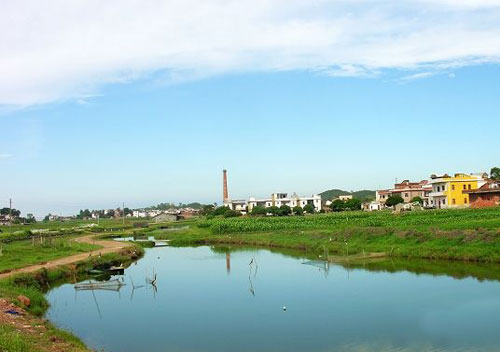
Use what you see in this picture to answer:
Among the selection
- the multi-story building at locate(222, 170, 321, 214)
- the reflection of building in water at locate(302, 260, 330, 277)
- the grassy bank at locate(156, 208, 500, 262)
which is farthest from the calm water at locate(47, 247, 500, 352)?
the multi-story building at locate(222, 170, 321, 214)

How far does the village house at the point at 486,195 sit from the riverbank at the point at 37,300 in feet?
126

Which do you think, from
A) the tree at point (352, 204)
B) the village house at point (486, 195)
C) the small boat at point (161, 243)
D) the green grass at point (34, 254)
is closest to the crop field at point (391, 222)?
the village house at point (486, 195)

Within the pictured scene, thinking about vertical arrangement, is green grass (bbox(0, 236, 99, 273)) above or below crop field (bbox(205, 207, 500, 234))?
below

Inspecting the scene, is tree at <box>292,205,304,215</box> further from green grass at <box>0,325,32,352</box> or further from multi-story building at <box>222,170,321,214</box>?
green grass at <box>0,325,32,352</box>

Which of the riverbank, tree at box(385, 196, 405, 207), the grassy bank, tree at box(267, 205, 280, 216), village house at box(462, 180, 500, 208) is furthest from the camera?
tree at box(267, 205, 280, 216)

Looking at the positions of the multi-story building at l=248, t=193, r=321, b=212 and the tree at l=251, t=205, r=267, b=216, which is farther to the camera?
the multi-story building at l=248, t=193, r=321, b=212

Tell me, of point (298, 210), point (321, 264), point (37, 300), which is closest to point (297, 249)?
point (321, 264)

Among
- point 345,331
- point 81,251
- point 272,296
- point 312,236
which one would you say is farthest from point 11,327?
point 312,236

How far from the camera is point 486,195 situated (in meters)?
57.5

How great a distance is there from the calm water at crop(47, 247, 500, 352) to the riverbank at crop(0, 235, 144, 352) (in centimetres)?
117

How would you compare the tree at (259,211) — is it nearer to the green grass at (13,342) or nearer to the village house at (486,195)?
the village house at (486,195)

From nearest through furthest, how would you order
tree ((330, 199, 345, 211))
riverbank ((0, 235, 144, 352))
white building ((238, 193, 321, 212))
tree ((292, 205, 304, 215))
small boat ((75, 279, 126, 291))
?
riverbank ((0, 235, 144, 352))
small boat ((75, 279, 126, 291))
tree ((330, 199, 345, 211))
tree ((292, 205, 304, 215))
white building ((238, 193, 321, 212))

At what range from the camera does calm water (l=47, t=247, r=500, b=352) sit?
16.7 m

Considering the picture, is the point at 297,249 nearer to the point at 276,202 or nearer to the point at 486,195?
the point at 486,195
